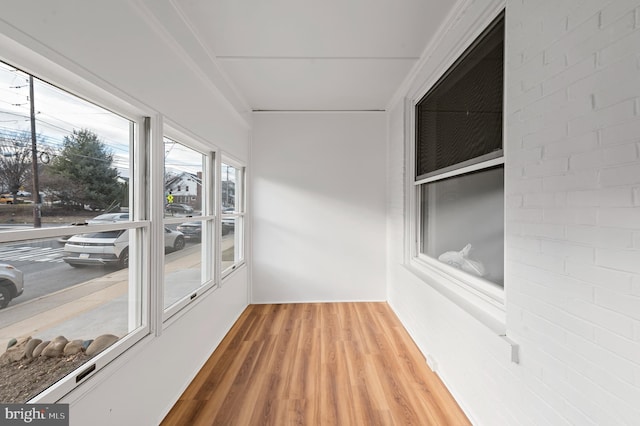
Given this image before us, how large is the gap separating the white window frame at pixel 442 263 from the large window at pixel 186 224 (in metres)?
2.05

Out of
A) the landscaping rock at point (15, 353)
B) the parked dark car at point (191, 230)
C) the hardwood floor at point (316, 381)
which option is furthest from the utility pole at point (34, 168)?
the hardwood floor at point (316, 381)

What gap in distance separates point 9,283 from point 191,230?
1.43m

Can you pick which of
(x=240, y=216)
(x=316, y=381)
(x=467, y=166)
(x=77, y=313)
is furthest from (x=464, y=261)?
(x=240, y=216)

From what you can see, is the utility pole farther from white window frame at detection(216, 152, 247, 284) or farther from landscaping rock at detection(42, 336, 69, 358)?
white window frame at detection(216, 152, 247, 284)

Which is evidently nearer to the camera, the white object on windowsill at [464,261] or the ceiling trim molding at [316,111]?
the white object on windowsill at [464,261]

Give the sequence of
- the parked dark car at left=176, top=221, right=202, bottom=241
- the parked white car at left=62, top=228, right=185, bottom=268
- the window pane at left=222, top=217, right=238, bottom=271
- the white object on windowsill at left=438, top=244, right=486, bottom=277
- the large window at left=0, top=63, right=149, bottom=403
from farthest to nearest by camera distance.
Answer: the window pane at left=222, top=217, right=238, bottom=271, the parked dark car at left=176, top=221, right=202, bottom=241, the white object on windowsill at left=438, top=244, right=486, bottom=277, the parked white car at left=62, top=228, right=185, bottom=268, the large window at left=0, top=63, right=149, bottom=403

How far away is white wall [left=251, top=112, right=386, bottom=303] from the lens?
13.6 ft

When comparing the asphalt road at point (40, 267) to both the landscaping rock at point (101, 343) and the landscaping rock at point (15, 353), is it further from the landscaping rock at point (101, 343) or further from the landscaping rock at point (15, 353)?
the landscaping rock at point (101, 343)

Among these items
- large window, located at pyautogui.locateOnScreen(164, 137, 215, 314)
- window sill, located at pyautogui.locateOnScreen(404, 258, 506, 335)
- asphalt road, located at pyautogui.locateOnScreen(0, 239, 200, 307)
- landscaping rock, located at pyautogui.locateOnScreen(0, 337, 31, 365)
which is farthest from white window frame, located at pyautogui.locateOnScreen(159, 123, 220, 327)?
window sill, located at pyautogui.locateOnScreen(404, 258, 506, 335)

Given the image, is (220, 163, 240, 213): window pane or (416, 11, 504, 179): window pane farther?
(220, 163, 240, 213): window pane

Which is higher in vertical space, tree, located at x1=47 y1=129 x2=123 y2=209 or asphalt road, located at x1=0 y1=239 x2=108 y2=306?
tree, located at x1=47 y1=129 x2=123 y2=209

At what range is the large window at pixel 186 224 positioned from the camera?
6.87ft

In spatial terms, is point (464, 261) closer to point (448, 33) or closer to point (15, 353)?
point (448, 33)

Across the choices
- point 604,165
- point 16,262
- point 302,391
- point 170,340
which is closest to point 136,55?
point 16,262
